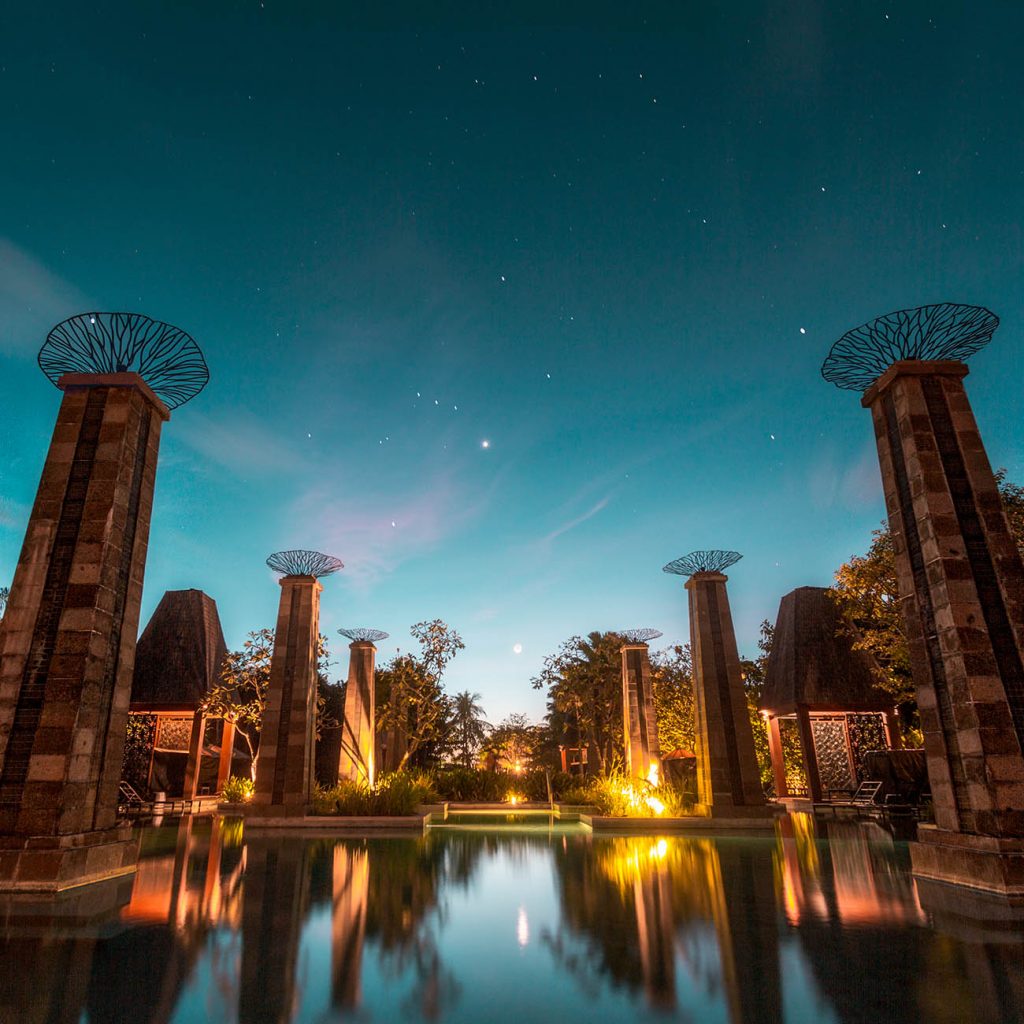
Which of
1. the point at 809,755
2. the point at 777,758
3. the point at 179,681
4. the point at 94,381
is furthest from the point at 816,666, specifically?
the point at 179,681

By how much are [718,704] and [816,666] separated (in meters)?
9.15

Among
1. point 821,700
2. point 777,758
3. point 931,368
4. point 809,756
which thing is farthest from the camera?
point 777,758

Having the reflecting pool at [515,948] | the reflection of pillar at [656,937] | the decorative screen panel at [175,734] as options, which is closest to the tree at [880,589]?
the reflecting pool at [515,948]

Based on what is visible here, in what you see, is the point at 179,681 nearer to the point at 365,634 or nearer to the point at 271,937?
the point at 365,634

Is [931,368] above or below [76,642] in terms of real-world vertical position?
above

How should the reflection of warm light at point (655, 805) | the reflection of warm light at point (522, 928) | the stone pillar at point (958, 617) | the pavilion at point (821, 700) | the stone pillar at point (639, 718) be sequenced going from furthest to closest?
1. the pavilion at point (821, 700)
2. the stone pillar at point (639, 718)
3. the reflection of warm light at point (655, 805)
4. the stone pillar at point (958, 617)
5. the reflection of warm light at point (522, 928)

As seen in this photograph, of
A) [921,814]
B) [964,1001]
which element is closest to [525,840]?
[964,1001]

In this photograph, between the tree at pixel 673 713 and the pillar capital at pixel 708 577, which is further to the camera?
the tree at pixel 673 713

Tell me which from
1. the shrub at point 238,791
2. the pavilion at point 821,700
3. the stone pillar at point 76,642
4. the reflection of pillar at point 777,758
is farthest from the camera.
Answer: the reflection of pillar at point 777,758

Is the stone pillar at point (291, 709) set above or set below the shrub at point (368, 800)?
above

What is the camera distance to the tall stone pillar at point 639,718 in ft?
61.9

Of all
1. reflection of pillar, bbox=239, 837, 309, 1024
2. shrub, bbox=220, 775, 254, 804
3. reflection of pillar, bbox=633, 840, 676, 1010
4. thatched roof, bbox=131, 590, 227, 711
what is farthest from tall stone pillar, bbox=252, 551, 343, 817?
thatched roof, bbox=131, 590, 227, 711

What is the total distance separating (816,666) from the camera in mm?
22078

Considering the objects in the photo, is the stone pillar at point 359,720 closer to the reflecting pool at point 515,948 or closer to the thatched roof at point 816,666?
the reflecting pool at point 515,948
